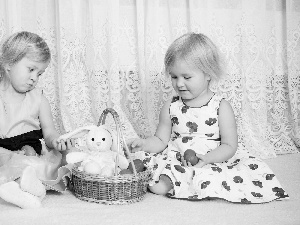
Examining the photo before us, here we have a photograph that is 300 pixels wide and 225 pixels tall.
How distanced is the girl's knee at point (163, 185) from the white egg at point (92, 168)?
0.63ft

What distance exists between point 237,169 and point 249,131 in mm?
678

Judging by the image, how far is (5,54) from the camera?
154cm

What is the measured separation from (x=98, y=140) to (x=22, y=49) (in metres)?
0.43

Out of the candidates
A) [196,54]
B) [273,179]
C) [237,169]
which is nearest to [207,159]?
[237,169]

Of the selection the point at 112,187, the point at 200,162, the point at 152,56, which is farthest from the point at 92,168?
the point at 152,56

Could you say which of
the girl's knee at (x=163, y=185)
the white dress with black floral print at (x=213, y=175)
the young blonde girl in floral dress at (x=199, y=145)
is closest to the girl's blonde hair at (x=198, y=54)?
the young blonde girl in floral dress at (x=199, y=145)

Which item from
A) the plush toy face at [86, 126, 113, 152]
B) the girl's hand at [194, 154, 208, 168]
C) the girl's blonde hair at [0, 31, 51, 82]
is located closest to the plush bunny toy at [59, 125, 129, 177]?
the plush toy face at [86, 126, 113, 152]

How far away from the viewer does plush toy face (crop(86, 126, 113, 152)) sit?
4.45 feet

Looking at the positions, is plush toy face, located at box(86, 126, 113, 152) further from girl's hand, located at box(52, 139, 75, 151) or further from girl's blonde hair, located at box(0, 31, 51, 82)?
girl's blonde hair, located at box(0, 31, 51, 82)

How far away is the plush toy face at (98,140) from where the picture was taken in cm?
136

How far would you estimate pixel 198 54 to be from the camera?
1.53 metres

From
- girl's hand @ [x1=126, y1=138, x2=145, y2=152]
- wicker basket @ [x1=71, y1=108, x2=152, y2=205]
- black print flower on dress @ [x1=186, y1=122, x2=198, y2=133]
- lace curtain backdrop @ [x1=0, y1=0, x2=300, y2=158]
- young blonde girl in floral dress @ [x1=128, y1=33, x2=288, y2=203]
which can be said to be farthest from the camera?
lace curtain backdrop @ [x1=0, y1=0, x2=300, y2=158]

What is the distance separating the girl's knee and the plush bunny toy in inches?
4.4

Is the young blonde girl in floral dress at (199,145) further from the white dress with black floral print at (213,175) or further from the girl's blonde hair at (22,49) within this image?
the girl's blonde hair at (22,49)
